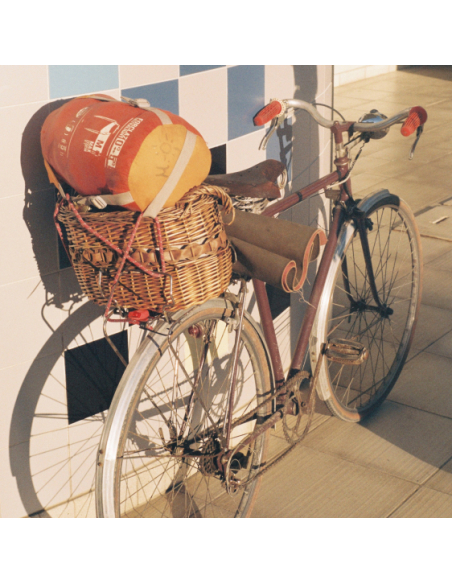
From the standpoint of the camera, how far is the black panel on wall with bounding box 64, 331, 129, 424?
2.44 meters

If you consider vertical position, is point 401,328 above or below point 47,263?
below

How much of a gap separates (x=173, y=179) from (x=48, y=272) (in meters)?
0.67

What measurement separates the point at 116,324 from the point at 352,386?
1425 mm

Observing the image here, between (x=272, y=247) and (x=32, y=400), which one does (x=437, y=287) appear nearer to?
(x=272, y=247)

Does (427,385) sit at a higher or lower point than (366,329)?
lower

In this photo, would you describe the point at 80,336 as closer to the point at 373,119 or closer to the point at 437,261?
the point at 373,119

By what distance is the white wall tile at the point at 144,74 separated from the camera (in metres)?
2.27

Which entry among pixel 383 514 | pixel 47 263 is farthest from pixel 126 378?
pixel 383 514

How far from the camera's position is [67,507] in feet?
8.28

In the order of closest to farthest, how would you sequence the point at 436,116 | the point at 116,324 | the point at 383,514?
the point at 116,324
the point at 383,514
the point at 436,116

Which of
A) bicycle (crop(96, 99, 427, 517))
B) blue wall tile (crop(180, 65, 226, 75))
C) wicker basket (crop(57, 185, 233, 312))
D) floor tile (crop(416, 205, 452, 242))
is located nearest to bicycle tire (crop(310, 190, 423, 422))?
bicycle (crop(96, 99, 427, 517))

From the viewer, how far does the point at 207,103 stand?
259 cm

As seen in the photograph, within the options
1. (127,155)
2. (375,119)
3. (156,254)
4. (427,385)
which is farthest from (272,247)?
(427,385)

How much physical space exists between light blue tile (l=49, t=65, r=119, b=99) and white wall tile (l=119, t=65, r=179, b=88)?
0.03 meters
